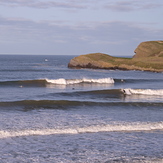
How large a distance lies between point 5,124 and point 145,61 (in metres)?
67.6

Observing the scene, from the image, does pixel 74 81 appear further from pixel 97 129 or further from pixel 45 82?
pixel 97 129

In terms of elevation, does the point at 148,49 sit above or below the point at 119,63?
above

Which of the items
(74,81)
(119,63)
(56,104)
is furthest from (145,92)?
(119,63)

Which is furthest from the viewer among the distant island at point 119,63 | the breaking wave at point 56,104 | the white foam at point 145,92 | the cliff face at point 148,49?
the cliff face at point 148,49

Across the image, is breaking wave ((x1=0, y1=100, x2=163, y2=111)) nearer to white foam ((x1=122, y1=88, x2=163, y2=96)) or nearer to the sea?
the sea

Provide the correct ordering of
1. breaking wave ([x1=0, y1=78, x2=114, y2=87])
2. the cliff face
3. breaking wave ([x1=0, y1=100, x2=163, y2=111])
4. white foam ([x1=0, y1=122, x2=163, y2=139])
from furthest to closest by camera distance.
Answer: the cliff face, breaking wave ([x1=0, y1=78, x2=114, y2=87]), breaking wave ([x1=0, y1=100, x2=163, y2=111]), white foam ([x1=0, y1=122, x2=163, y2=139])

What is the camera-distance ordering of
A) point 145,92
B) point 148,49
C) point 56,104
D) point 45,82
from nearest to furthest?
1. point 56,104
2. point 145,92
3. point 45,82
4. point 148,49

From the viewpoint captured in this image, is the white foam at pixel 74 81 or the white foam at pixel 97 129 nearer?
the white foam at pixel 97 129

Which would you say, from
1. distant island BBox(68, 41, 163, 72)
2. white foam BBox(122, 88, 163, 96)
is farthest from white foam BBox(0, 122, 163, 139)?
distant island BBox(68, 41, 163, 72)

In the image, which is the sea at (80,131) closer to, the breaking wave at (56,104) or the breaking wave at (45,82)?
the breaking wave at (56,104)

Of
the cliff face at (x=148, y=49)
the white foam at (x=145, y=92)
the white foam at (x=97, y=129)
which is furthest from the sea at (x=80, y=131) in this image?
the cliff face at (x=148, y=49)

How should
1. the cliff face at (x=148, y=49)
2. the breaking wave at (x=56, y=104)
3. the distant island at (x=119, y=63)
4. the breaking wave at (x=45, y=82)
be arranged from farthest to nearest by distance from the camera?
the cliff face at (x=148, y=49)
the distant island at (x=119, y=63)
the breaking wave at (x=45, y=82)
the breaking wave at (x=56, y=104)

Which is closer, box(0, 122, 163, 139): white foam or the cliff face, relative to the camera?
box(0, 122, 163, 139): white foam

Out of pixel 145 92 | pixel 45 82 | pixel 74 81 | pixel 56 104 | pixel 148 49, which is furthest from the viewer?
pixel 148 49
